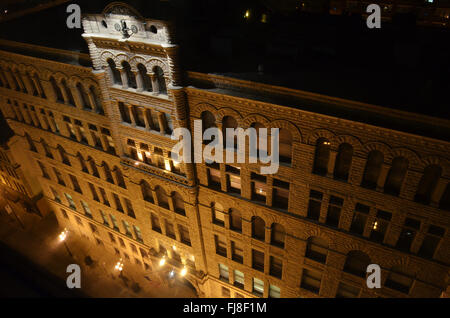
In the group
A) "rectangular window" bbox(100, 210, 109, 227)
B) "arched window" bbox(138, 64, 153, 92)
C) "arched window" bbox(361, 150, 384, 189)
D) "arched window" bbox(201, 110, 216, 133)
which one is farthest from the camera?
"rectangular window" bbox(100, 210, 109, 227)

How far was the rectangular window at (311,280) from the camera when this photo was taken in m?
22.9

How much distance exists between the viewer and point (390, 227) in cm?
1773

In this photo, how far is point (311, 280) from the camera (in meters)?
23.4

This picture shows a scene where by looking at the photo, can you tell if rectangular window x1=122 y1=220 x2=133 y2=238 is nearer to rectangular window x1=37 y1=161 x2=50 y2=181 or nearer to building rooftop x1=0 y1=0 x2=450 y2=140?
rectangular window x1=37 y1=161 x2=50 y2=181

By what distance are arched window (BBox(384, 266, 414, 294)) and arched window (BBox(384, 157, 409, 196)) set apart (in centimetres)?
590

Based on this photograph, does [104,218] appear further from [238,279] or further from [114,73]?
[114,73]

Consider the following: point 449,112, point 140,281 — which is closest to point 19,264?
point 140,281

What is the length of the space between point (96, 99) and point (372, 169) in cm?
2060

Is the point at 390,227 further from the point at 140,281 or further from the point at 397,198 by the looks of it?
the point at 140,281

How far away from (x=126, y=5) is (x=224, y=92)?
294 inches

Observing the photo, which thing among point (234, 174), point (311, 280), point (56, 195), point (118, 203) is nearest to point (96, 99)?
point (118, 203)

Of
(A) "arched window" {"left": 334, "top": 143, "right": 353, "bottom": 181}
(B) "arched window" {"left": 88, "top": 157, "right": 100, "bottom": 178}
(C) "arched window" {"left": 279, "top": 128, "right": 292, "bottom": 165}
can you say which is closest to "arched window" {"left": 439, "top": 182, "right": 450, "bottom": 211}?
(A) "arched window" {"left": 334, "top": 143, "right": 353, "bottom": 181}

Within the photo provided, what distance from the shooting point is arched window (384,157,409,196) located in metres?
15.7

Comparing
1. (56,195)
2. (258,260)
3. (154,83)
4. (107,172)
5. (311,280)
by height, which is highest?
(154,83)
